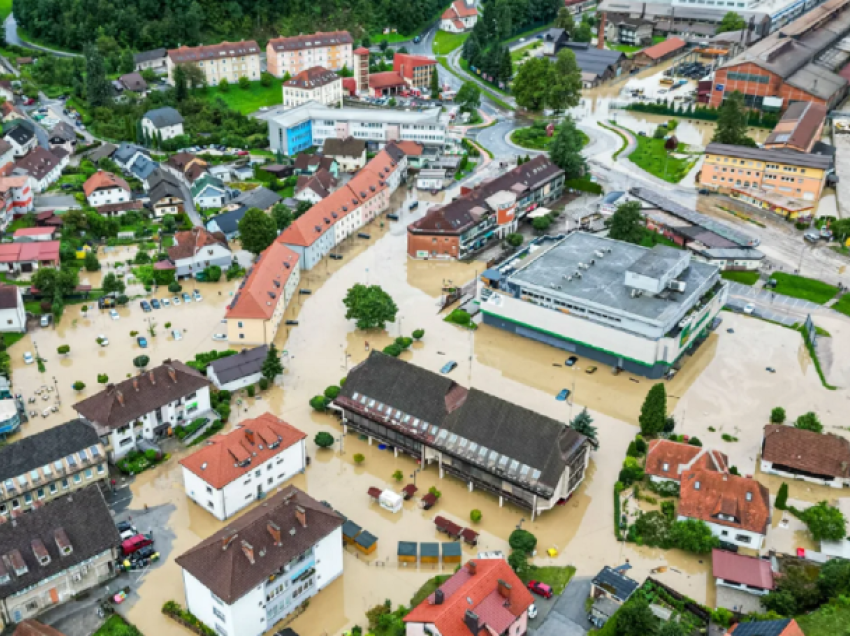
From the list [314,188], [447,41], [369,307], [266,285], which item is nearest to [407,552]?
[369,307]

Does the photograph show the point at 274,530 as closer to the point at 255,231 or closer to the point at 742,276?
the point at 255,231

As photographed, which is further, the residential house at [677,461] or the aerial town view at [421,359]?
the residential house at [677,461]

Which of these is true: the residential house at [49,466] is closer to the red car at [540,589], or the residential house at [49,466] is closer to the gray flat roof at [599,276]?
the red car at [540,589]

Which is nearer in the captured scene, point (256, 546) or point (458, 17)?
point (256, 546)

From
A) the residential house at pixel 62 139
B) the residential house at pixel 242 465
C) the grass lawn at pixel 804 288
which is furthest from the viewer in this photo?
the residential house at pixel 62 139

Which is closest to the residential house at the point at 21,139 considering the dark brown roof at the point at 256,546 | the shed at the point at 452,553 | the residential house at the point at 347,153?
the residential house at the point at 347,153

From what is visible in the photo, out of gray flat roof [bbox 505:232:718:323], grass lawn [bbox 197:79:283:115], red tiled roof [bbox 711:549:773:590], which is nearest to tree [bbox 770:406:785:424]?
gray flat roof [bbox 505:232:718:323]

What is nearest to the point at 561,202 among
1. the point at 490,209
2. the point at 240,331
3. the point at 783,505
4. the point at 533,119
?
the point at 490,209
